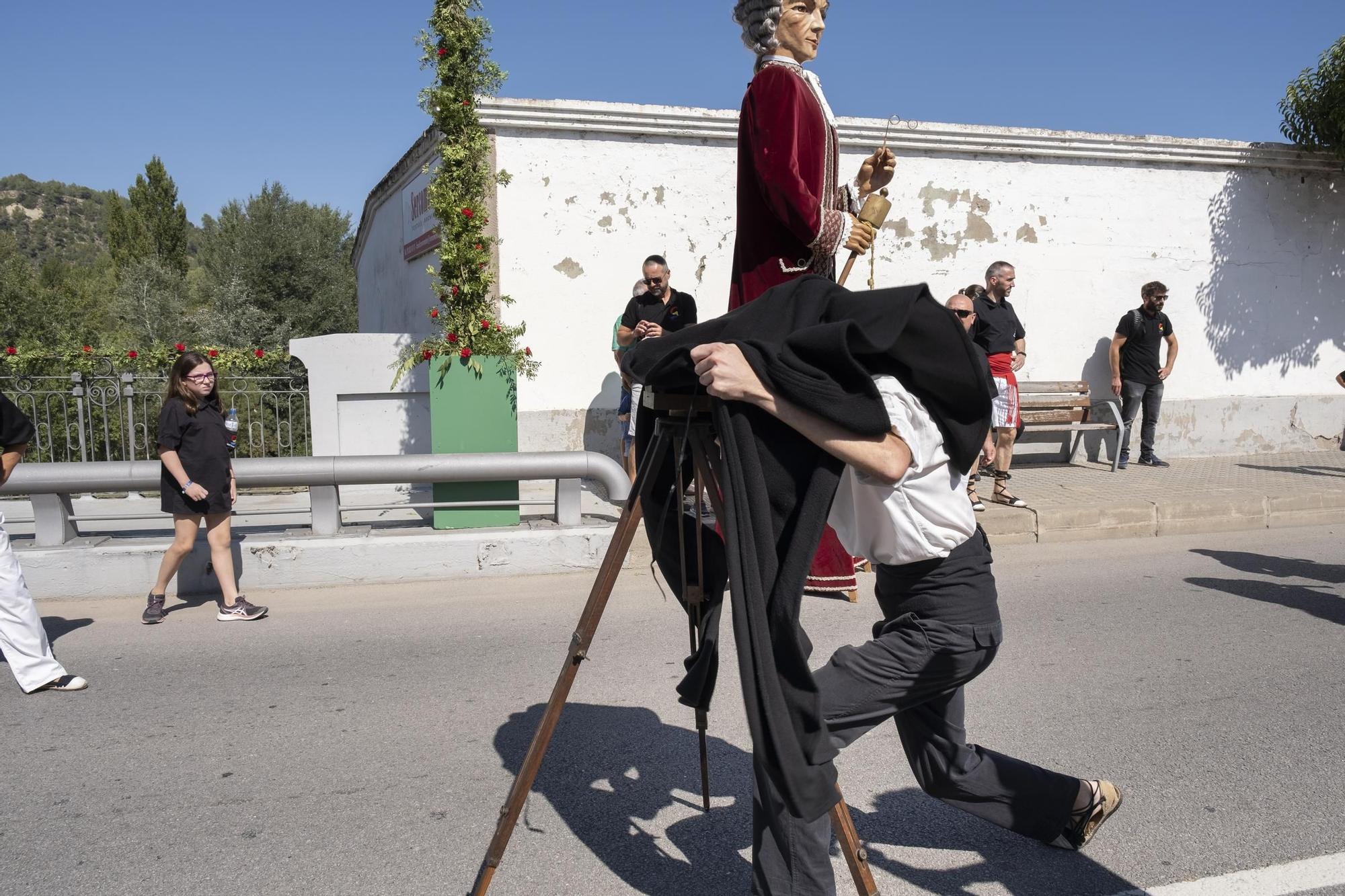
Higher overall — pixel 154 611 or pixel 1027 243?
pixel 1027 243

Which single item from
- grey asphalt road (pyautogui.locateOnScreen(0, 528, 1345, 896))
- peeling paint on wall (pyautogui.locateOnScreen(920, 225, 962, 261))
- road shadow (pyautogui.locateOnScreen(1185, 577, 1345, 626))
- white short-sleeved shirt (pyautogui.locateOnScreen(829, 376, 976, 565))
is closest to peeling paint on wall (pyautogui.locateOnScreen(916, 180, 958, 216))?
peeling paint on wall (pyautogui.locateOnScreen(920, 225, 962, 261))

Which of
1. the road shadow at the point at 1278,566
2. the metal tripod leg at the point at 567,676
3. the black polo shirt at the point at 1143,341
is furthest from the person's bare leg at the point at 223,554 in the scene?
the black polo shirt at the point at 1143,341

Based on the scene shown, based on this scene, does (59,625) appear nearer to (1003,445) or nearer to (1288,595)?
(1003,445)

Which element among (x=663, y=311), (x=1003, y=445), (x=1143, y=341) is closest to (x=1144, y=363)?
(x=1143, y=341)

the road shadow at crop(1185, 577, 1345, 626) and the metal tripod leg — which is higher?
the metal tripod leg

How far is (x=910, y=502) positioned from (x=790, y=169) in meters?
1.79

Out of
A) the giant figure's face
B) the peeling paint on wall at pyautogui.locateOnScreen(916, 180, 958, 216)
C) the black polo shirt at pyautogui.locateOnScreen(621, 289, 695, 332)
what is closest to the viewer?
the giant figure's face

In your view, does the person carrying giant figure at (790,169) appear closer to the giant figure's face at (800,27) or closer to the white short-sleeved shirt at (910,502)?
the giant figure's face at (800,27)

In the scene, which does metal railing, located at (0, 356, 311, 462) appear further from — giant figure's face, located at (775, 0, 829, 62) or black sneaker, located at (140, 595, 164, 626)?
giant figure's face, located at (775, 0, 829, 62)

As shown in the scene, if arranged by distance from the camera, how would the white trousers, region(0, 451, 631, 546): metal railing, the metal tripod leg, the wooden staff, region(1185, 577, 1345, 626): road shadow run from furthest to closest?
region(0, 451, 631, 546): metal railing, region(1185, 577, 1345, 626): road shadow, the white trousers, the wooden staff, the metal tripod leg

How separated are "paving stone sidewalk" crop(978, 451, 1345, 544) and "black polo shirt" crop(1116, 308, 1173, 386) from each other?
1034 millimetres

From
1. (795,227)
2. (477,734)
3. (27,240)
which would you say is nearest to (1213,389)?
(795,227)

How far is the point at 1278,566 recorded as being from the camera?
7.18 m

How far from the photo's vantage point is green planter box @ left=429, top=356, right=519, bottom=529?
7344 millimetres
